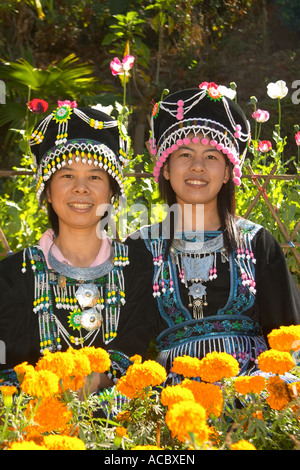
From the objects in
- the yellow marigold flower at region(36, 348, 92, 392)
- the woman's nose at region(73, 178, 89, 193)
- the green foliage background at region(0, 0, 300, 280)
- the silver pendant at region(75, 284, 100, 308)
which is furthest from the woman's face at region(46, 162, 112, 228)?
the green foliage background at region(0, 0, 300, 280)

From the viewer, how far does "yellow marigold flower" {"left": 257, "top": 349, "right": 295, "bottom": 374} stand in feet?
4.67

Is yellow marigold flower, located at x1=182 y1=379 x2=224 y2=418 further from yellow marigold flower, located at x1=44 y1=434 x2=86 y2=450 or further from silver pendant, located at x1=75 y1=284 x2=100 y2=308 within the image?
silver pendant, located at x1=75 y1=284 x2=100 y2=308

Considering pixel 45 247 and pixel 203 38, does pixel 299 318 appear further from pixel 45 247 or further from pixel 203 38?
pixel 203 38

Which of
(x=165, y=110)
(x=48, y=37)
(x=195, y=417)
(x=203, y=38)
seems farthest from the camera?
(x=203, y=38)

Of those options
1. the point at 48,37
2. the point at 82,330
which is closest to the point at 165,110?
the point at 82,330

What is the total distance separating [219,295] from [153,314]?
28cm

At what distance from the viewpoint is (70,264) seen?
246 centimetres

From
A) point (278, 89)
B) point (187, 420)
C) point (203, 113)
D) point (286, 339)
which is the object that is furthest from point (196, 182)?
point (278, 89)

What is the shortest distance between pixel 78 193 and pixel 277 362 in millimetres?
1216

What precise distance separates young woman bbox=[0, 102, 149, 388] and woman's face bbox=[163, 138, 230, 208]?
248 millimetres

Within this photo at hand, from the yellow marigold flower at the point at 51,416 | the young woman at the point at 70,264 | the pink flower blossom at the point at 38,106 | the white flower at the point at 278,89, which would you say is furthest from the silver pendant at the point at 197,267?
the white flower at the point at 278,89

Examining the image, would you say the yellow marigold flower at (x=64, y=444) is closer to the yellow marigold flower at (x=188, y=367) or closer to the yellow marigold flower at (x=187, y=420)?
the yellow marigold flower at (x=187, y=420)

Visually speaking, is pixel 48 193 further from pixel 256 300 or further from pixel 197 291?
pixel 256 300

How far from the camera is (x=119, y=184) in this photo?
2510 millimetres
